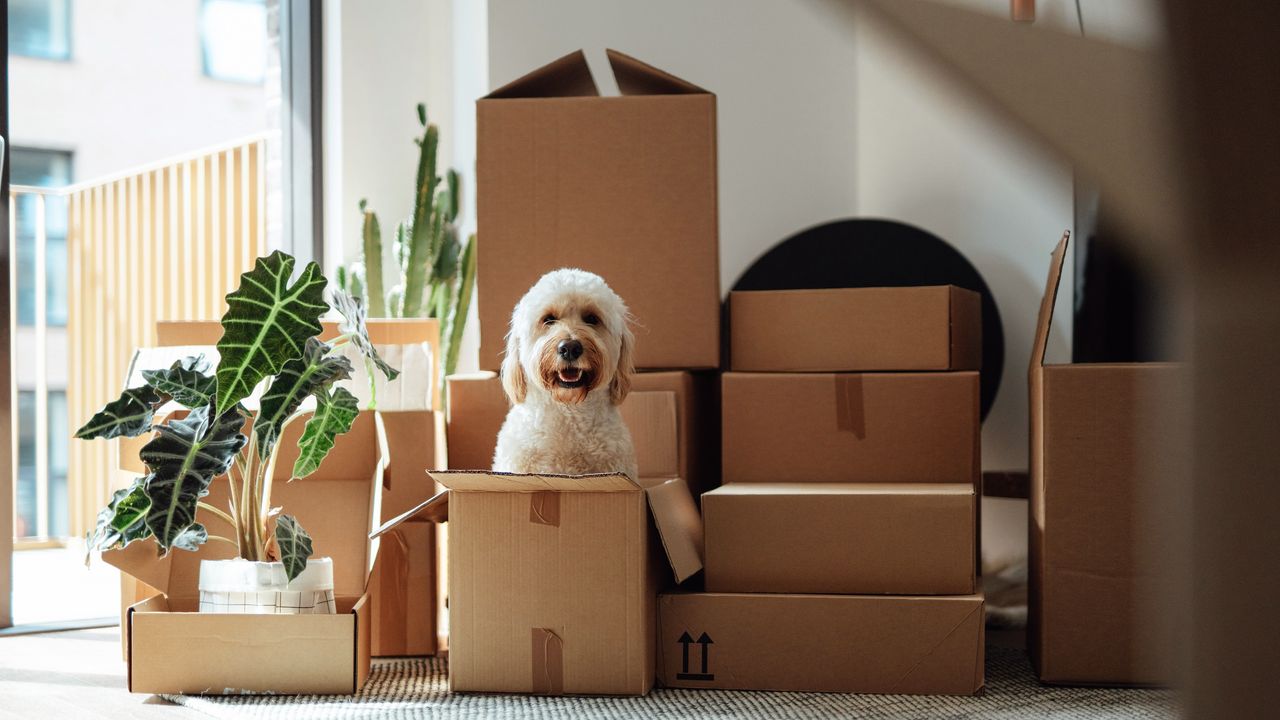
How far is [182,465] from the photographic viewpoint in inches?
72.7

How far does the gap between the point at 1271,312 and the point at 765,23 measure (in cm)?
311

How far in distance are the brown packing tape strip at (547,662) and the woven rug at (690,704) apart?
0.02 m

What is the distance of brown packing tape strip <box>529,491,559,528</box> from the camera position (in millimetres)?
1884

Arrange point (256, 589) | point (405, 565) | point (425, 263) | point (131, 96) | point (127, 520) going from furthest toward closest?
1. point (131, 96)
2. point (425, 263)
3. point (405, 565)
4. point (256, 589)
5. point (127, 520)

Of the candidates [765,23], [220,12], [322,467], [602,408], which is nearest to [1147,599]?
[602,408]

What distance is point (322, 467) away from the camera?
2.32 m

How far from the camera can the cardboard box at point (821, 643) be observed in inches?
73.7

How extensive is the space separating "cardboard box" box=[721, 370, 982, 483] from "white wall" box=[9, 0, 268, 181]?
2359 mm

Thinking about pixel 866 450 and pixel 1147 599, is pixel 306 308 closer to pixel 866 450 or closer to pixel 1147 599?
pixel 866 450

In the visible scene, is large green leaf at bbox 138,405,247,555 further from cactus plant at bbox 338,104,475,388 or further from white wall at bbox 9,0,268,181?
white wall at bbox 9,0,268,181

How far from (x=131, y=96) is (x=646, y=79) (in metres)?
2.68

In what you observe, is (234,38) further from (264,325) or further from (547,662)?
(547,662)

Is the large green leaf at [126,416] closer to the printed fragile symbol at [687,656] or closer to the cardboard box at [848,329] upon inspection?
the printed fragile symbol at [687,656]

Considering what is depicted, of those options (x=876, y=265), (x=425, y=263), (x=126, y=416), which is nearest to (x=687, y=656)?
(x=126, y=416)
